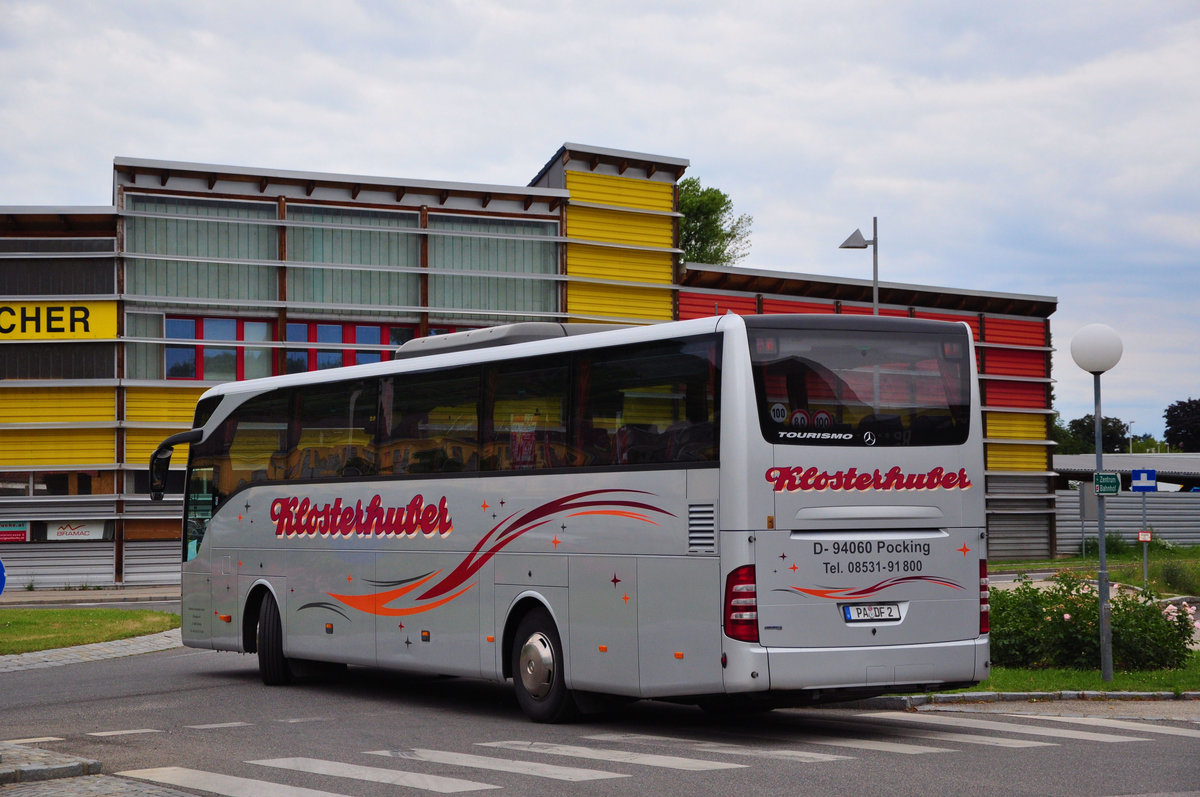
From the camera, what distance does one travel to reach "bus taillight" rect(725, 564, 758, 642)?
37.8ft

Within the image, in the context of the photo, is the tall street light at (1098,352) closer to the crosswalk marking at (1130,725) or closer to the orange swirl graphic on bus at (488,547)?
the crosswalk marking at (1130,725)

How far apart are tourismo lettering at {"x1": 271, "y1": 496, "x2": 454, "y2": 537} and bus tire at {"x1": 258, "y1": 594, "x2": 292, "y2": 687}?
931 mm

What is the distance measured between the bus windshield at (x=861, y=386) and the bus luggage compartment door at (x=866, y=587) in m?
0.78

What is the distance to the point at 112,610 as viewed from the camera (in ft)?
100

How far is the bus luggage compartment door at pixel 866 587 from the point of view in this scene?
11.7 meters

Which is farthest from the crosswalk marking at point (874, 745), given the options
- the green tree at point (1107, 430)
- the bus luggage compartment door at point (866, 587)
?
the green tree at point (1107, 430)

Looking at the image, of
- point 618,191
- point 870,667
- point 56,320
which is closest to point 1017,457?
point 618,191

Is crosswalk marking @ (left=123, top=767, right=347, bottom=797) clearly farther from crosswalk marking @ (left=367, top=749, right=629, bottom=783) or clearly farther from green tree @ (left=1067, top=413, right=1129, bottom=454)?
green tree @ (left=1067, top=413, right=1129, bottom=454)

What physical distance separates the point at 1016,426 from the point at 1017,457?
3.51ft

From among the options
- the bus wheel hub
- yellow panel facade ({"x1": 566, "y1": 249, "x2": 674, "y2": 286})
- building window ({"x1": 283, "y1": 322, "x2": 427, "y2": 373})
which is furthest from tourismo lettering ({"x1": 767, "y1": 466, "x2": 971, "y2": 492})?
yellow panel facade ({"x1": 566, "y1": 249, "x2": 674, "y2": 286})

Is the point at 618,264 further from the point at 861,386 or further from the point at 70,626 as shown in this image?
the point at 861,386

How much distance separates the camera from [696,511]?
1195 cm

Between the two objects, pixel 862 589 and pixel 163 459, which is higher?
pixel 163 459

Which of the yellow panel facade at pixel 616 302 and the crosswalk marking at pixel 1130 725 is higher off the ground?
the yellow panel facade at pixel 616 302
